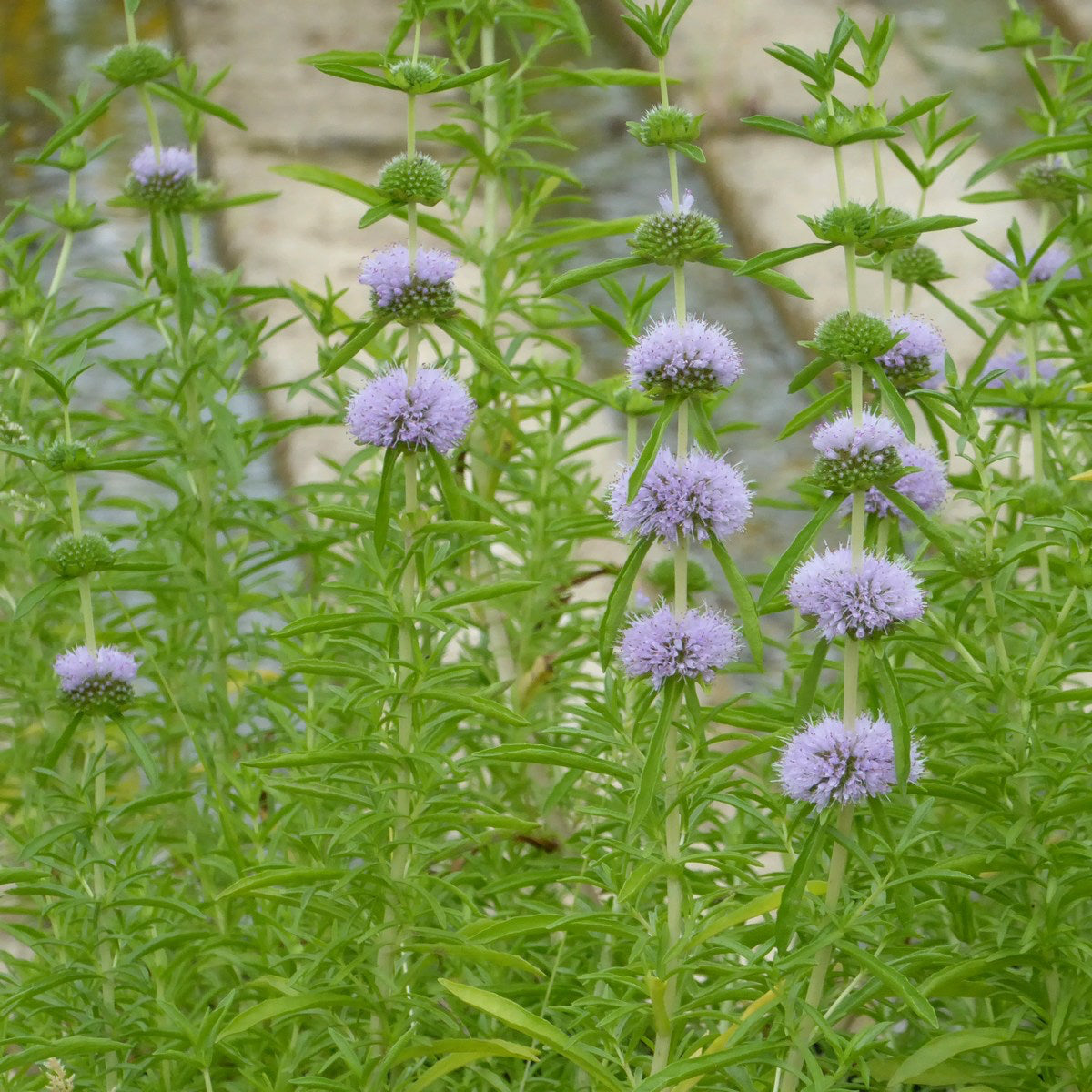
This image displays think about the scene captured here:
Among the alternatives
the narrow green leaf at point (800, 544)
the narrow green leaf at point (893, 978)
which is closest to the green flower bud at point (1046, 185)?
the narrow green leaf at point (800, 544)

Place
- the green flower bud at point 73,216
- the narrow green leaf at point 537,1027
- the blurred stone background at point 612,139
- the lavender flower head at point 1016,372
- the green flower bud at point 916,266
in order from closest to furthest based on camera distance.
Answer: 1. the narrow green leaf at point 537,1027
2. the green flower bud at point 916,266
3. the lavender flower head at point 1016,372
4. the green flower bud at point 73,216
5. the blurred stone background at point 612,139

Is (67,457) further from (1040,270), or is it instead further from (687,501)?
(1040,270)

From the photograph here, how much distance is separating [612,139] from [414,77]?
9.27 ft

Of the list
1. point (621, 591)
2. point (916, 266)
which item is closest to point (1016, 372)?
point (916, 266)

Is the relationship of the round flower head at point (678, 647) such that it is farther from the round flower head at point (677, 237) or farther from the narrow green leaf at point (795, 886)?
the round flower head at point (677, 237)

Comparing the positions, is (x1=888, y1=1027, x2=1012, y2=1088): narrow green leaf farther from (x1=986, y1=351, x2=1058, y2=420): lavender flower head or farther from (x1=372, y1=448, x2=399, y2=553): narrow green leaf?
(x1=986, y1=351, x2=1058, y2=420): lavender flower head

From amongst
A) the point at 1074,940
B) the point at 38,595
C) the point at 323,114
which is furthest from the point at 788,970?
the point at 323,114

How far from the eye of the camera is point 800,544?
1.03m

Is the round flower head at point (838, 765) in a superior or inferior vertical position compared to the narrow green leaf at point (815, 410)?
inferior

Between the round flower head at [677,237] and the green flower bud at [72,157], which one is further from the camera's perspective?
the green flower bud at [72,157]

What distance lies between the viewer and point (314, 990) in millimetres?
1300

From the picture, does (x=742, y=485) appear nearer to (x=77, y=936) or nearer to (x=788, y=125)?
(x=788, y=125)

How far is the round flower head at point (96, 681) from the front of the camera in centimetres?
144

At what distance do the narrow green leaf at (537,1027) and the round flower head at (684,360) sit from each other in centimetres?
51
